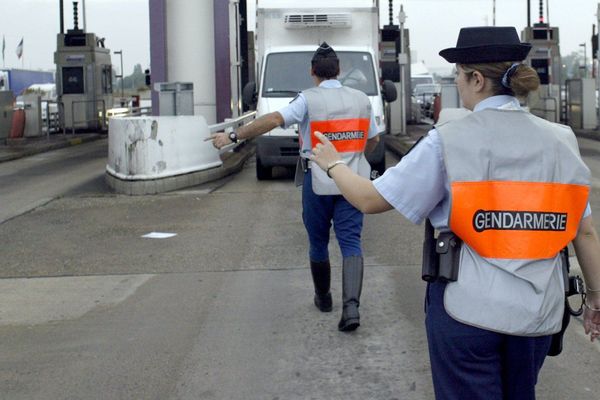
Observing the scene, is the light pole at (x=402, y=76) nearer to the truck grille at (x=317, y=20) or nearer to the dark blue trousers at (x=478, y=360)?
the truck grille at (x=317, y=20)

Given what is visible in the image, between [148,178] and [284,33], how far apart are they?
4.66 m

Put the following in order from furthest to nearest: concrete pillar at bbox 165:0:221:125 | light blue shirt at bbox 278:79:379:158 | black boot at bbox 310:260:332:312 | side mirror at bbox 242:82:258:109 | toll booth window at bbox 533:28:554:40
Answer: toll booth window at bbox 533:28:554:40, concrete pillar at bbox 165:0:221:125, side mirror at bbox 242:82:258:109, black boot at bbox 310:260:332:312, light blue shirt at bbox 278:79:379:158

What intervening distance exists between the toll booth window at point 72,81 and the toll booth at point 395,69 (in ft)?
33.8

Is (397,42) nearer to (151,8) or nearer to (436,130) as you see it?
(151,8)

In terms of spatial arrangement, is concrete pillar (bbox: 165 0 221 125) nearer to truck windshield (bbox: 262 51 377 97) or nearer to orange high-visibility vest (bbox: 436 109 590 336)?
truck windshield (bbox: 262 51 377 97)

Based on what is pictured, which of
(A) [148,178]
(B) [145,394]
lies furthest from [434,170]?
(A) [148,178]

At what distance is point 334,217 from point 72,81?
29093 millimetres

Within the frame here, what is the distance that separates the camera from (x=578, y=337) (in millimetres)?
6398

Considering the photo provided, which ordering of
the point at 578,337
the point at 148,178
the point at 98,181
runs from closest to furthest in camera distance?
the point at 578,337, the point at 148,178, the point at 98,181

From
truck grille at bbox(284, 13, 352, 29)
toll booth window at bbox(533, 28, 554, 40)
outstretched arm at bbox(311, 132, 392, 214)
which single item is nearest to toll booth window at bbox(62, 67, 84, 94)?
toll booth window at bbox(533, 28, 554, 40)

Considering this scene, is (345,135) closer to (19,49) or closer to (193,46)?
(193,46)

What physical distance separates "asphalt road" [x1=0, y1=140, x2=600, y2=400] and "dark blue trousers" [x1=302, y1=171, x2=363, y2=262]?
1.84ft

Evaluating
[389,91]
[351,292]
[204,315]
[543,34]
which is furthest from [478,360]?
[543,34]

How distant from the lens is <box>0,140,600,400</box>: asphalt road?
18.1 ft
